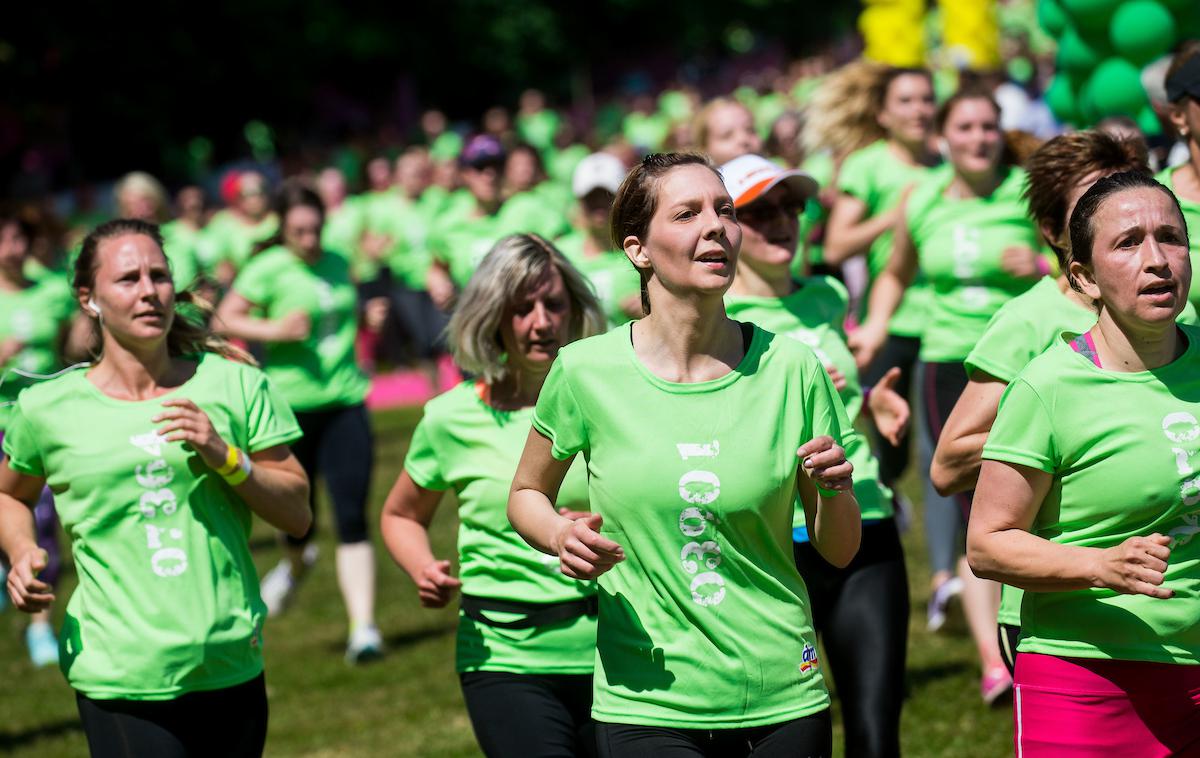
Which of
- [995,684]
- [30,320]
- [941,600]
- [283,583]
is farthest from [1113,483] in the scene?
[30,320]

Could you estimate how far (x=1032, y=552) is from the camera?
3590 mm

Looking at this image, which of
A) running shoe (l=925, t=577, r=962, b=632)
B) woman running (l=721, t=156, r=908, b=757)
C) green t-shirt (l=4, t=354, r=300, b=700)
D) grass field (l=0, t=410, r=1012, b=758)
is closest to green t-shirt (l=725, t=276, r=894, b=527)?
woman running (l=721, t=156, r=908, b=757)

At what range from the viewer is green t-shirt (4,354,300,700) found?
4500mm

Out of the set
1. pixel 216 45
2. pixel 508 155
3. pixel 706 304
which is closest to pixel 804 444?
pixel 706 304

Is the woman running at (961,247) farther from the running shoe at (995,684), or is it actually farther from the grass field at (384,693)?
the grass field at (384,693)

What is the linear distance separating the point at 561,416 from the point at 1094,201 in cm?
129

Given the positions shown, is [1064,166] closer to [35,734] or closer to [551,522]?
[551,522]

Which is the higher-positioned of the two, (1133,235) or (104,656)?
(1133,235)

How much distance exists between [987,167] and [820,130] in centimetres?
211

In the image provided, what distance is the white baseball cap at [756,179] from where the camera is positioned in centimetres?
515

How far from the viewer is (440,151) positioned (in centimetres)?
2434

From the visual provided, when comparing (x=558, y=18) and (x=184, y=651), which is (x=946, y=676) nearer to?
(x=184, y=651)

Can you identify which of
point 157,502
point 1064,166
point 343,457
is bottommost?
point 343,457

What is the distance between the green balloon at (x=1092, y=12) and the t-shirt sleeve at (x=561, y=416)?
6.68 m
